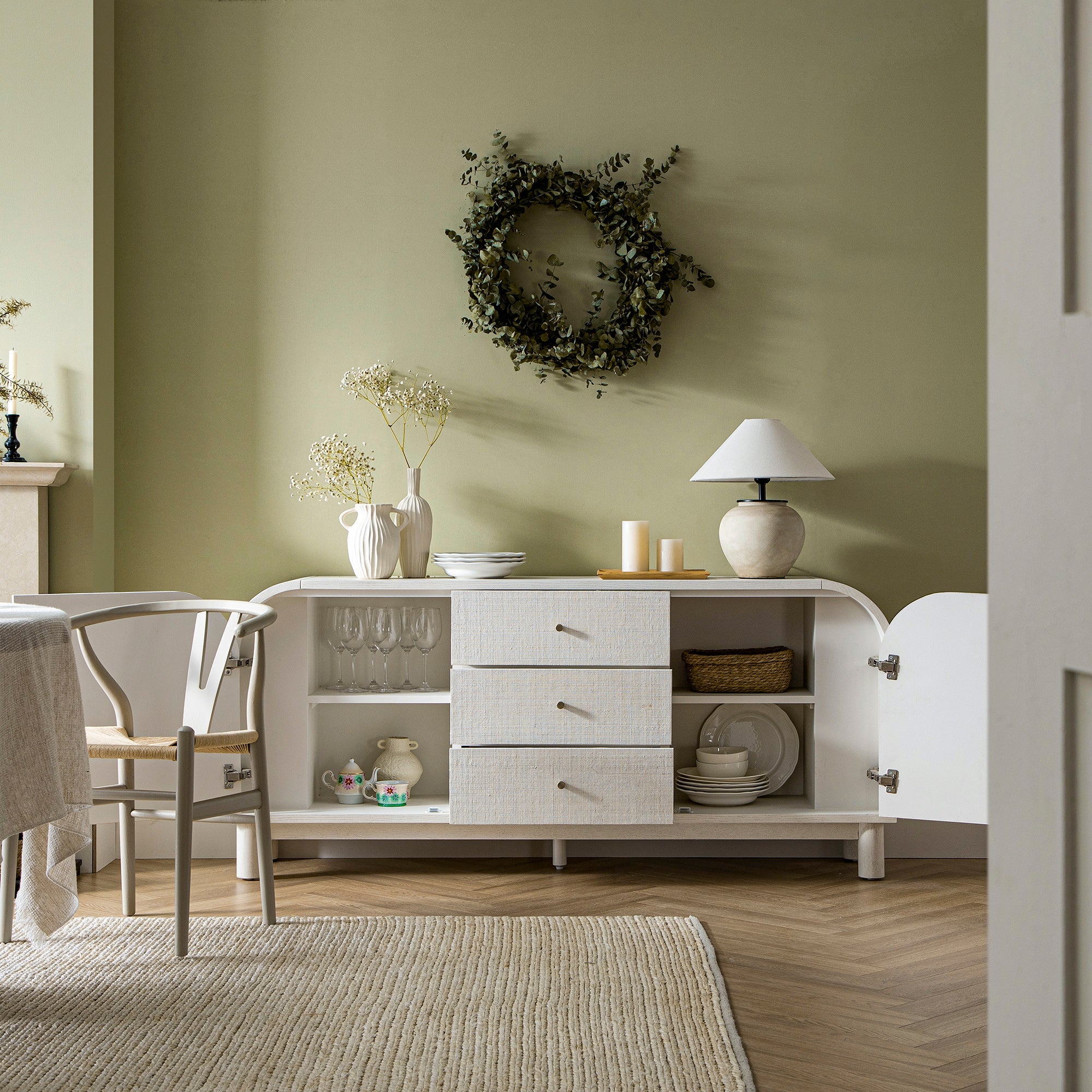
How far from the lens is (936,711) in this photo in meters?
2.80

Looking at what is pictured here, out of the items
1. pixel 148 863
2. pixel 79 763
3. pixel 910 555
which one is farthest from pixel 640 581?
pixel 148 863

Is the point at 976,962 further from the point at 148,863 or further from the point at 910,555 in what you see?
the point at 148,863

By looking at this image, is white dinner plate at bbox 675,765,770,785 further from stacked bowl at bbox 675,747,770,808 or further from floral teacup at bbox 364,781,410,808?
floral teacup at bbox 364,781,410,808

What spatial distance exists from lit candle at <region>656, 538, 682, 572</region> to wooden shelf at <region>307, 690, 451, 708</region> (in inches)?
29.0

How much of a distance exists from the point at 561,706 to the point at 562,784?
21cm

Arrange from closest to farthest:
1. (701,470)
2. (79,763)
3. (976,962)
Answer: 1. (79,763)
2. (976,962)
3. (701,470)

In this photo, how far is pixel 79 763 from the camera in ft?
6.71

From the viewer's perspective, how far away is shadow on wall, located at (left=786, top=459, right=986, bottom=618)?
11.0ft

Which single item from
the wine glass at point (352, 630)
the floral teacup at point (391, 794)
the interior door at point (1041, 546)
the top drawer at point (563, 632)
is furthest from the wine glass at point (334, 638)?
the interior door at point (1041, 546)

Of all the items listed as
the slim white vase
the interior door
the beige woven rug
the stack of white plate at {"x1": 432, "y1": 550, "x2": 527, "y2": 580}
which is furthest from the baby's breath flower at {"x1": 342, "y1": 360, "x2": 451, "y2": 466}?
the interior door

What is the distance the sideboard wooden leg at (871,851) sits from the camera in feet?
9.96

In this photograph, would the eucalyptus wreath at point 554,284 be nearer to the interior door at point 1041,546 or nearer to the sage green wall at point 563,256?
the sage green wall at point 563,256

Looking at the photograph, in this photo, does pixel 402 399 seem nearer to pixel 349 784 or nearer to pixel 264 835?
pixel 349 784

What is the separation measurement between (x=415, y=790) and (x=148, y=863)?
82 centimetres
